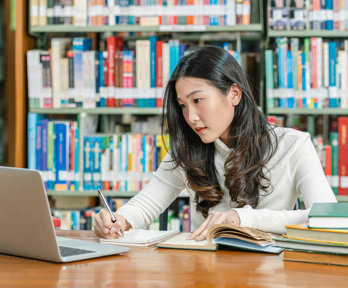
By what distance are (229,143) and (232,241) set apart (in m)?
0.60

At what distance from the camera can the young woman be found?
159 centimetres

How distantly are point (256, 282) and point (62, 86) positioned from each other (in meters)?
1.93

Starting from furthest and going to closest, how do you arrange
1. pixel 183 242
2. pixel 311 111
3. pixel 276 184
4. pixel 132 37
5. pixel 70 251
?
pixel 132 37 → pixel 311 111 → pixel 276 184 → pixel 183 242 → pixel 70 251

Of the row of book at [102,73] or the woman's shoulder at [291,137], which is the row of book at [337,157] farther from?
the woman's shoulder at [291,137]

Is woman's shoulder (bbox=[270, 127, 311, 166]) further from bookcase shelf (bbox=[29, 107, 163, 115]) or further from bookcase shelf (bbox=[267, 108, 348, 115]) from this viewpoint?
bookcase shelf (bbox=[29, 107, 163, 115])

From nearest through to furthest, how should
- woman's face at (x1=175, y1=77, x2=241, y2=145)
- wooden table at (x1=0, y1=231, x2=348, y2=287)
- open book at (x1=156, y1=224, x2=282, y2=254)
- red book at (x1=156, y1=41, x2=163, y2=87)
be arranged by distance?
wooden table at (x1=0, y1=231, x2=348, y2=287) < open book at (x1=156, y1=224, x2=282, y2=254) < woman's face at (x1=175, y1=77, x2=241, y2=145) < red book at (x1=156, y1=41, x2=163, y2=87)

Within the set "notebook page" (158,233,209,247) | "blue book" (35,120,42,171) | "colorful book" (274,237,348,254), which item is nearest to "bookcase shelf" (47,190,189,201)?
"blue book" (35,120,42,171)

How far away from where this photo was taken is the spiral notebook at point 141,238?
1258 mm

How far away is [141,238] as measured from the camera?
1289mm

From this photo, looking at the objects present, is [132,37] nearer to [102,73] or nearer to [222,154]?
[102,73]

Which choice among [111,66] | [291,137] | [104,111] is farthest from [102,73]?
[291,137]

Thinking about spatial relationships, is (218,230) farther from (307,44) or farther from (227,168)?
(307,44)

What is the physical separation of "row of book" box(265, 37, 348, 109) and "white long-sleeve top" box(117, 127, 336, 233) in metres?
0.82

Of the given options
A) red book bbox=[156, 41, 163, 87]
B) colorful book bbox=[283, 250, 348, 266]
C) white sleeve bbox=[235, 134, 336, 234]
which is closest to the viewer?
colorful book bbox=[283, 250, 348, 266]
